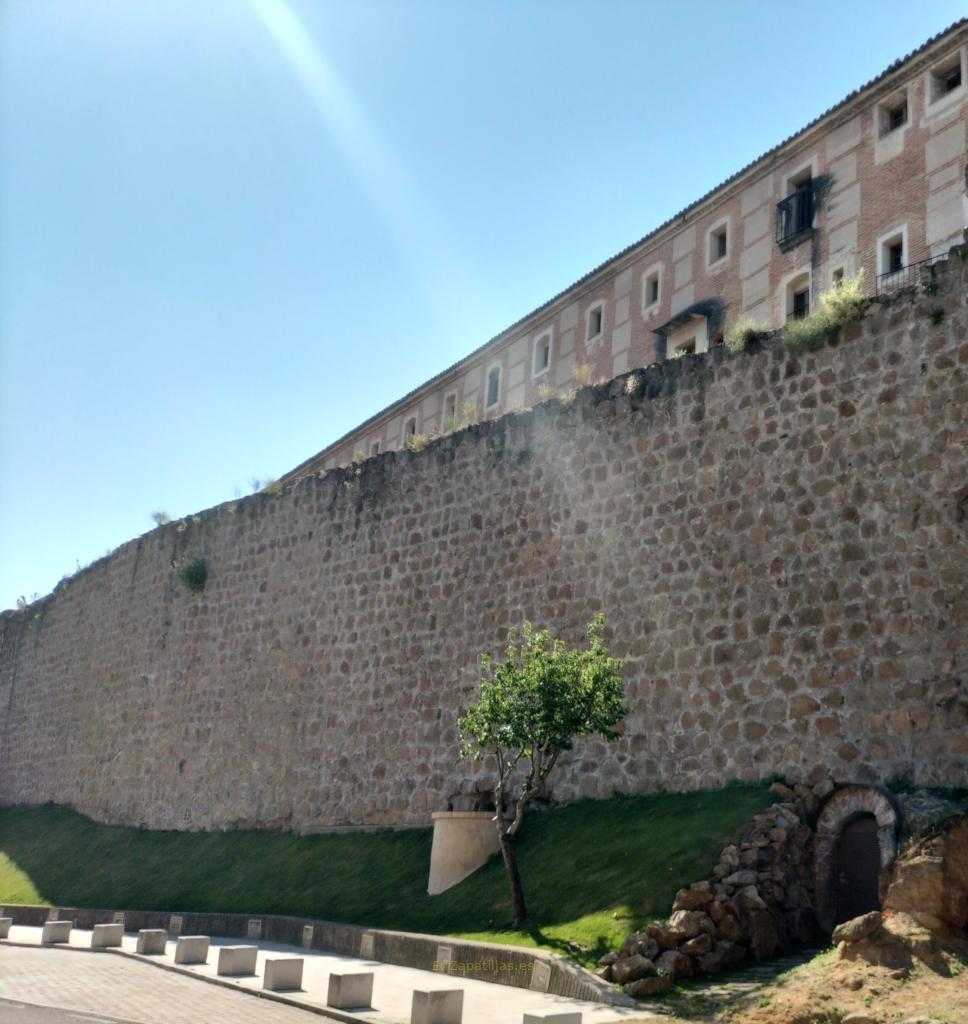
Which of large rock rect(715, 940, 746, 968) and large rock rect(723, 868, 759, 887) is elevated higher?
large rock rect(723, 868, 759, 887)

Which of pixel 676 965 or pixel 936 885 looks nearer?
pixel 936 885

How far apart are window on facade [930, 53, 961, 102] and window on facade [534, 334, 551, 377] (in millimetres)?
14073

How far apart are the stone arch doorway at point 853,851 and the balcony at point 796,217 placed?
2005 cm

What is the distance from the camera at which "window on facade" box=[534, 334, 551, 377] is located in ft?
123

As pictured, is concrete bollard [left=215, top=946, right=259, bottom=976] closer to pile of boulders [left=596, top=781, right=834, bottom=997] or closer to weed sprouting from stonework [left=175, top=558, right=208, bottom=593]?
pile of boulders [left=596, top=781, right=834, bottom=997]

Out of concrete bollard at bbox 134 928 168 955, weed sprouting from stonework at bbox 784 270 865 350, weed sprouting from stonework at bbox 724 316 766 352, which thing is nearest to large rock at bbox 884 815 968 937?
weed sprouting from stonework at bbox 784 270 865 350

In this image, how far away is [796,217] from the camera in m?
29.7

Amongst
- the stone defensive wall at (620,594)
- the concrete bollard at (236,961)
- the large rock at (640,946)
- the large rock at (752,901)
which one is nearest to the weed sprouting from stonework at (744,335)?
the stone defensive wall at (620,594)

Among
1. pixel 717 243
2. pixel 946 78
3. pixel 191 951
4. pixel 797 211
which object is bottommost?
pixel 191 951

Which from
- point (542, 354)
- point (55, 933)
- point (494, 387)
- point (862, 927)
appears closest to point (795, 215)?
point (542, 354)

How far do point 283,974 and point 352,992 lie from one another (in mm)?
1624

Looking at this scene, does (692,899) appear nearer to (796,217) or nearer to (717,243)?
(796,217)

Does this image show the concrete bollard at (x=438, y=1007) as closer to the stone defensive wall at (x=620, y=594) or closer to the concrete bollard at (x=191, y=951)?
the stone defensive wall at (x=620, y=594)

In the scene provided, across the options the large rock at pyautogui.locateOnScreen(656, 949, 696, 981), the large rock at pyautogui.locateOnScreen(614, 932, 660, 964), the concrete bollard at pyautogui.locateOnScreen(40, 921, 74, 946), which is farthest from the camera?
the concrete bollard at pyautogui.locateOnScreen(40, 921, 74, 946)
